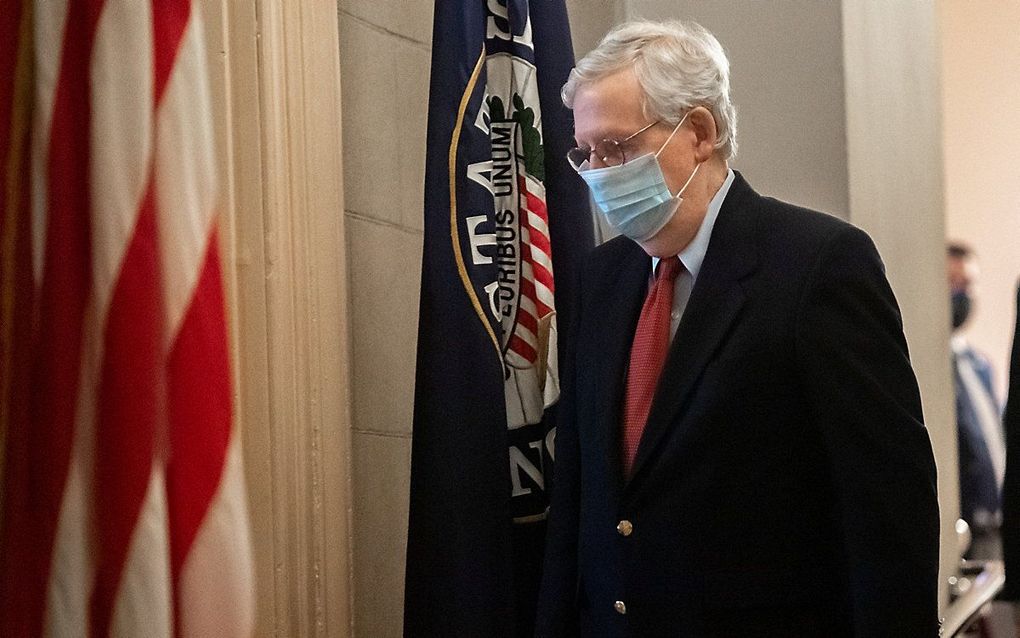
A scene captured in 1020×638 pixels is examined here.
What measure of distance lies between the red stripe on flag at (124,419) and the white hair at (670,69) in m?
0.95

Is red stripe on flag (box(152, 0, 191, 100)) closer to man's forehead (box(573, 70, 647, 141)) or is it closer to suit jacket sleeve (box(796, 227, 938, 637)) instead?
man's forehead (box(573, 70, 647, 141))

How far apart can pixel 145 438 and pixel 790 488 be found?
940 mm

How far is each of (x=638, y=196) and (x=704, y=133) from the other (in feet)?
0.56

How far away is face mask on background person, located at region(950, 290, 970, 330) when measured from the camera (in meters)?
4.27

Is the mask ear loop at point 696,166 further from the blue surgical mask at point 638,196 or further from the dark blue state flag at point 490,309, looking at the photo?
the dark blue state flag at point 490,309

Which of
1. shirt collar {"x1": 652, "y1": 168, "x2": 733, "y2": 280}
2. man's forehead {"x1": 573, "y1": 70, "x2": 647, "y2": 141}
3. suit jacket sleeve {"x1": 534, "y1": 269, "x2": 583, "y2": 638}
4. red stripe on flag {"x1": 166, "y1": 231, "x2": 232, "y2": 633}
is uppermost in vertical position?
man's forehead {"x1": 573, "y1": 70, "x2": 647, "y2": 141}

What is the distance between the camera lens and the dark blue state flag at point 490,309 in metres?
2.52

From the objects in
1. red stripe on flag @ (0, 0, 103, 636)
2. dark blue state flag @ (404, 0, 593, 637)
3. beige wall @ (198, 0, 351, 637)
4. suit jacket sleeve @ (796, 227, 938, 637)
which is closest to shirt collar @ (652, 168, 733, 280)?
suit jacket sleeve @ (796, 227, 938, 637)

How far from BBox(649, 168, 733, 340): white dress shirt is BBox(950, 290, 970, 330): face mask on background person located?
2148mm

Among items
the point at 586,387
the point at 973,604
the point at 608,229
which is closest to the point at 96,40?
the point at 586,387

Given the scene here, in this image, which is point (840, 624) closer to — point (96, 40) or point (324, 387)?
point (324, 387)

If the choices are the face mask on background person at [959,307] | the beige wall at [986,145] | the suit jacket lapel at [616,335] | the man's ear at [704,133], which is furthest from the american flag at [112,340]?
the beige wall at [986,145]

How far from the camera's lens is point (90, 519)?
164 centimetres

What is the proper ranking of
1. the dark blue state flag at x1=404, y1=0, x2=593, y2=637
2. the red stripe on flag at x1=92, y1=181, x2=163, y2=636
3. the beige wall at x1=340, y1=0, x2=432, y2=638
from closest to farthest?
the red stripe on flag at x1=92, y1=181, x2=163, y2=636
the dark blue state flag at x1=404, y1=0, x2=593, y2=637
the beige wall at x1=340, y1=0, x2=432, y2=638
